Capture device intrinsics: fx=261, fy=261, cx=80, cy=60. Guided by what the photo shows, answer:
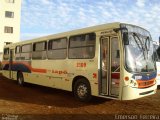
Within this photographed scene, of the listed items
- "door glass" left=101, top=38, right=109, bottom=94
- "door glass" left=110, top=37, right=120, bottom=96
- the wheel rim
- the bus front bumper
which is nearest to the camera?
the bus front bumper

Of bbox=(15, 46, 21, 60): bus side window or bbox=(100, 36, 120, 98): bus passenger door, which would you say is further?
bbox=(15, 46, 21, 60): bus side window

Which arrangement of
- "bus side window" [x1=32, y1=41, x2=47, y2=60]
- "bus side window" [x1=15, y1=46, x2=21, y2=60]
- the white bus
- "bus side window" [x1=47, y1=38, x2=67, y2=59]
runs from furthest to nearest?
"bus side window" [x1=15, y1=46, x2=21, y2=60] < "bus side window" [x1=32, y1=41, x2=47, y2=60] < "bus side window" [x1=47, y1=38, x2=67, y2=59] < the white bus

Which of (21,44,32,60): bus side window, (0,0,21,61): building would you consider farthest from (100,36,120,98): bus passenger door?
(0,0,21,61): building

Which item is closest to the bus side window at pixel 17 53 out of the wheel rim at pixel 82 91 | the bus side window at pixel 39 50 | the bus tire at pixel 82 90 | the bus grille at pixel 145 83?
the bus side window at pixel 39 50

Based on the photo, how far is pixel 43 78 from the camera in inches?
543

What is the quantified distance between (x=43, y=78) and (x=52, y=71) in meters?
1.11

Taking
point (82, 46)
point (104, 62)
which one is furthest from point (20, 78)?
point (104, 62)

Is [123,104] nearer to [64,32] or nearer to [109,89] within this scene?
[109,89]

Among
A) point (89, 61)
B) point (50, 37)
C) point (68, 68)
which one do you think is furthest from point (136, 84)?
point (50, 37)

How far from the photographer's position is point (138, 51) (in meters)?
9.71

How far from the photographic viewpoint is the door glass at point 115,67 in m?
9.48

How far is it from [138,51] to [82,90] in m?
2.84

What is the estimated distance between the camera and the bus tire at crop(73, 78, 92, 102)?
416 inches

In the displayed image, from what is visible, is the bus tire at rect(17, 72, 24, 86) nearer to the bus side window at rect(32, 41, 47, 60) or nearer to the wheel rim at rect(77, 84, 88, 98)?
the bus side window at rect(32, 41, 47, 60)
